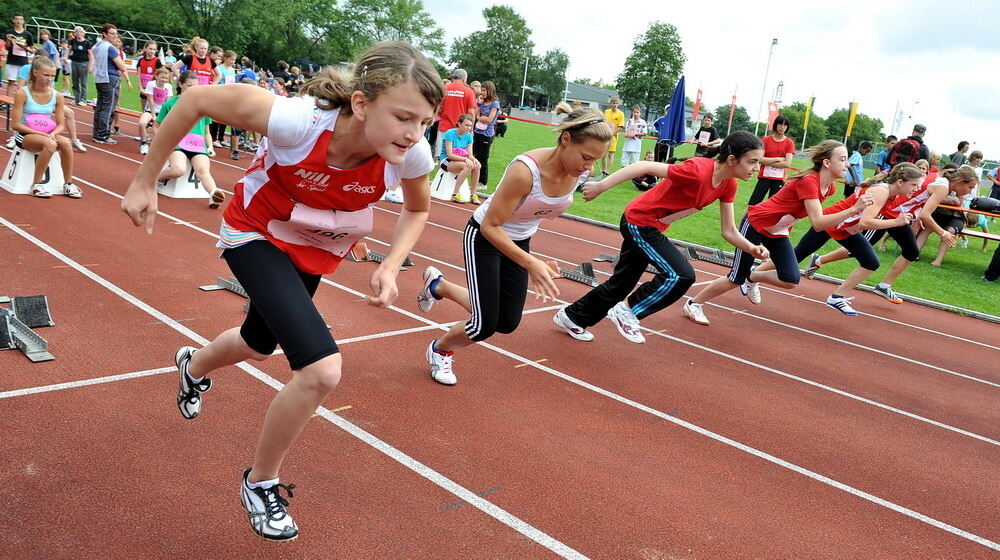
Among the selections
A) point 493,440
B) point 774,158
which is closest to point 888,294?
point 774,158

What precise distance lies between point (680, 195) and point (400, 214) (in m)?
2.33

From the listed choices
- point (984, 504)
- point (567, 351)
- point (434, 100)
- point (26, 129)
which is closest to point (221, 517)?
point (434, 100)

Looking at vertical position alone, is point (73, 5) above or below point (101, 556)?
above

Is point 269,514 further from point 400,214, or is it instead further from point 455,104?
point 455,104

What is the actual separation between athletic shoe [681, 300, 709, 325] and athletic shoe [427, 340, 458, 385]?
334 cm

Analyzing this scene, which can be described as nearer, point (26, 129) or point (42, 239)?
point (42, 239)

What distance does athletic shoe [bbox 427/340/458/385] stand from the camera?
4.59m

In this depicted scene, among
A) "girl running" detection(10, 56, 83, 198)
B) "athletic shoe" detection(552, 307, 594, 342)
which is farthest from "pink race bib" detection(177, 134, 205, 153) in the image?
"athletic shoe" detection(552, 307, 594, 342)

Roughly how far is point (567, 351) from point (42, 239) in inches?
203

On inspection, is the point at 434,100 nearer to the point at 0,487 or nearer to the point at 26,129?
the point at 0,487

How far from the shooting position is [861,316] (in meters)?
8.51

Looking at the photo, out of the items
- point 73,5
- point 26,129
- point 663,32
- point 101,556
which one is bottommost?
point 101,556

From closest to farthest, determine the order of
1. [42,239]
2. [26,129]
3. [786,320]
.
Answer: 1. [42,239]
2. [786,320]
3. [26,129]

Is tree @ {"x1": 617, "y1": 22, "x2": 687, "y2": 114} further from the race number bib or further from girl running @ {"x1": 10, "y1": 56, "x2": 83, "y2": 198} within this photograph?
the race number bib
